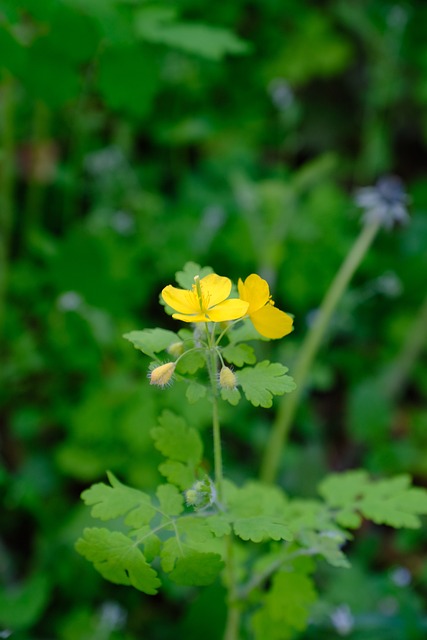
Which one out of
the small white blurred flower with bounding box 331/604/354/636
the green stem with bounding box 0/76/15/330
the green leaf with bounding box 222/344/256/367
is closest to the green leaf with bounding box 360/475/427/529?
the green leaf with bounding box 222/344/256/367

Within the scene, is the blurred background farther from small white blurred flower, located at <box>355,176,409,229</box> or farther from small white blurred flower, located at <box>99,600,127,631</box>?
small white blurred flower, located at <box>355,176,409,229</box>

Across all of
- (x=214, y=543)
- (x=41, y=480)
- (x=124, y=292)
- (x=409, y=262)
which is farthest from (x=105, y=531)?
(x=409, y=262)

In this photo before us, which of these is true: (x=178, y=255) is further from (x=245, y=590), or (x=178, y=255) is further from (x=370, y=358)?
(x=245, y=590)

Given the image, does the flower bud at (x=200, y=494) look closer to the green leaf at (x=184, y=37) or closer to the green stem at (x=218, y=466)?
the green stem at (x=218, y=466)

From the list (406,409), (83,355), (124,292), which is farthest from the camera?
(406,409)

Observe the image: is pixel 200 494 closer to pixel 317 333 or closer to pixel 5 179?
pixel 317 333

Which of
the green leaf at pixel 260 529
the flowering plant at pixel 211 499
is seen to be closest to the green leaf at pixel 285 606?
the flowering plant at pixel 211 499

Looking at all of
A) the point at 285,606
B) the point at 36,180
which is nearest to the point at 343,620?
the point at 285,606
